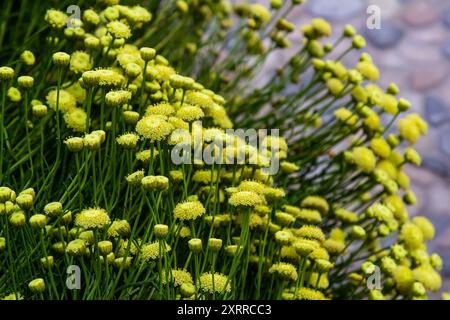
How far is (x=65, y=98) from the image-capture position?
56.1 inches

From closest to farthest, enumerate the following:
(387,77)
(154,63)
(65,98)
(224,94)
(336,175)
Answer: (65,98) < (154,63) < (336,175) < (224,94) < (387,77)

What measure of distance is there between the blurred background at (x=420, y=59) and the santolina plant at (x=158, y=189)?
45.1 inches

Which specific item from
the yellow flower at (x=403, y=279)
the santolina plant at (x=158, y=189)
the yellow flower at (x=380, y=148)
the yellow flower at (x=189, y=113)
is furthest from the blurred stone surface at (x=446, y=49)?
the yellow flower at (x=189, y=113)

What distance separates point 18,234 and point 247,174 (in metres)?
0.41

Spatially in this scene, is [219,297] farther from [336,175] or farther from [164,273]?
[336,175]

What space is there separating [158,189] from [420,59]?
2.28 metres

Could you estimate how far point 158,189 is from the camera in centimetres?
118

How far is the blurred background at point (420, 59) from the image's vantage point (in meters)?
2.97

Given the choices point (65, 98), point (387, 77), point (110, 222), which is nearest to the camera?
point (110, 222)

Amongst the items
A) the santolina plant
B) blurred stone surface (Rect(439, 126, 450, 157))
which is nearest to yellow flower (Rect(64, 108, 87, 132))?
the santolina plant

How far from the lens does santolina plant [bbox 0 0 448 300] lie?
1220mm

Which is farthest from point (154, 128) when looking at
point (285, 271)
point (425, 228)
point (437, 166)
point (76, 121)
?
point (437, 166)

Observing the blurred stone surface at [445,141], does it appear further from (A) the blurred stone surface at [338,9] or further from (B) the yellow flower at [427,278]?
(B) the yellow flower at [427,278]

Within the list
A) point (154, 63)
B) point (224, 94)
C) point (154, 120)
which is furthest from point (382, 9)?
point (154, 120)
